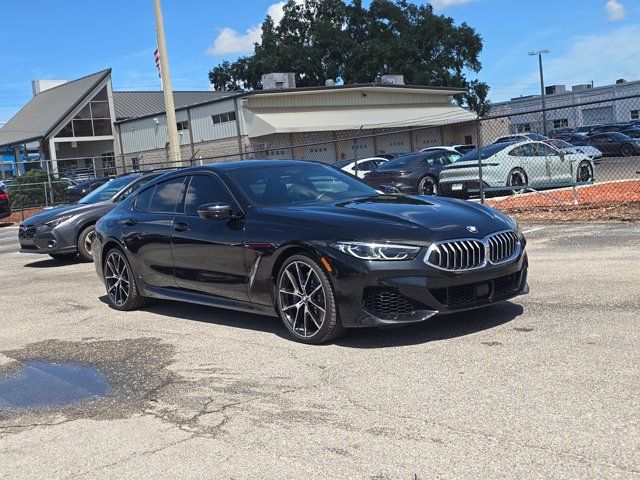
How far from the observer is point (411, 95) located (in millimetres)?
51188

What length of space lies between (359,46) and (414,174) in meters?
52.2

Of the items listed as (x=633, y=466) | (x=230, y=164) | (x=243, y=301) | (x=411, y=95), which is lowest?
(x=633, y=466)

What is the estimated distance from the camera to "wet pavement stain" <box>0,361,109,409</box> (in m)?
5.02

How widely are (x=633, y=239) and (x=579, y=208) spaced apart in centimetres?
364

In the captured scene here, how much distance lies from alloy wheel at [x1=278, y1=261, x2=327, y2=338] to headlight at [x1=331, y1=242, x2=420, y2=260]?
40 cm

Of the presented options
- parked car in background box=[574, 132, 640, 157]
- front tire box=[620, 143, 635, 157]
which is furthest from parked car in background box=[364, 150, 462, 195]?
front tire box=[620, 143, 635, 157]

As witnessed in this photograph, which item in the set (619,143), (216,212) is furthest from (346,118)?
(216,212)

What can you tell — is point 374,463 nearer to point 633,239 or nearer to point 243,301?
point 243,301

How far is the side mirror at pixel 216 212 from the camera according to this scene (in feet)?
20.4

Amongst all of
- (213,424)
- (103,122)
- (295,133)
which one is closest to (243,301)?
(213,424)

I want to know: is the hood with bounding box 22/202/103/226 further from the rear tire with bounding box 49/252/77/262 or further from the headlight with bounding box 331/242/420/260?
the headlight with bounding box 331/242/420/260

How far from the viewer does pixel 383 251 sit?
17.5 feet

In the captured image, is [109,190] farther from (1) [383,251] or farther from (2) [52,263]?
(1) [383,251]

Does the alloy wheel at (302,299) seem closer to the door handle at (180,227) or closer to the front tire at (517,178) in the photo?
the door handle at (180,227)
